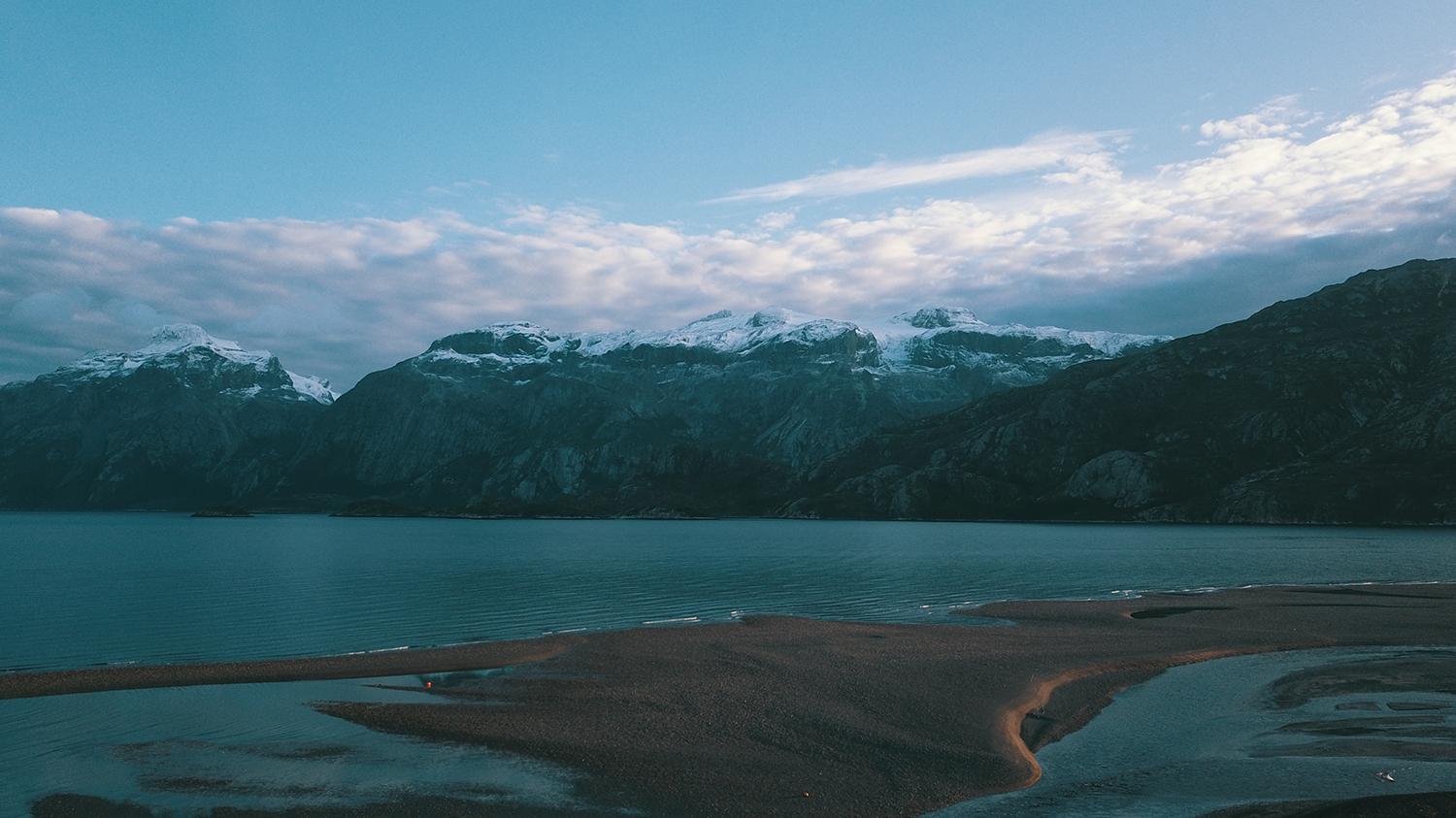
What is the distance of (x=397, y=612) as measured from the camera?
85250 mm

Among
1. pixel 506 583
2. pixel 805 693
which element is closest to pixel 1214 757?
pixel 805 693

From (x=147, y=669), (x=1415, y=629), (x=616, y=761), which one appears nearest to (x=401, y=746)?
(x=616, y=761)

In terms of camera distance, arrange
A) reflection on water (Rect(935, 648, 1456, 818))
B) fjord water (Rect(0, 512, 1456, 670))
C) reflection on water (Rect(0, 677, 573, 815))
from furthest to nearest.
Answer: fjord water (Rect(0, 512, 1456, 670)) < reflection on water (Rect(0, 677, 573, 815)) < reflection on water (Rect(935, 648, 1456, 818))

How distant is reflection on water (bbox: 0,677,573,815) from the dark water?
0.14m

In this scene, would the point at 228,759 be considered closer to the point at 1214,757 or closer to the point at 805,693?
the point at 805,693

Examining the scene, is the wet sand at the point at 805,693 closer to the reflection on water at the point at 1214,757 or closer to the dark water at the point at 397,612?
the reflection on water at the point at 1214,757

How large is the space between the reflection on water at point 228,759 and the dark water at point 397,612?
0.46 feet

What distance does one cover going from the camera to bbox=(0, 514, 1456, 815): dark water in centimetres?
3550

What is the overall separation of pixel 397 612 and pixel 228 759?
4874cm

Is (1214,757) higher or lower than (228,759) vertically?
lower

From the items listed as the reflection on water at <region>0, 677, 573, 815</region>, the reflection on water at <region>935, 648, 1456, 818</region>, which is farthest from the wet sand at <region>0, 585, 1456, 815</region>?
the reflection on water at <region>0, 677, 573, 815</region>

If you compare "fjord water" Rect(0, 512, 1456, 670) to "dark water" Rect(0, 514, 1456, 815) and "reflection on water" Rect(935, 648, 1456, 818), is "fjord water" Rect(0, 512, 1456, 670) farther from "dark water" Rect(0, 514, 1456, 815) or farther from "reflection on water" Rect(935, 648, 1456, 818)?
"reflection on water" Rect(935, 648, 1456, 818)

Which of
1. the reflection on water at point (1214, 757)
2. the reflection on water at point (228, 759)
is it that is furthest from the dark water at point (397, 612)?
the reflection on water at point (1214, 757)

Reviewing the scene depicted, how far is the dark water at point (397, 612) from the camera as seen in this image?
35500 millimetres
